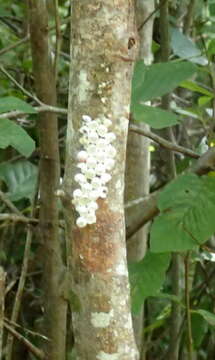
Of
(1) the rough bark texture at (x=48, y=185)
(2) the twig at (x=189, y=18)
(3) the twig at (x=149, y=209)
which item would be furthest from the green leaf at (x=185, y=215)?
(2) the twig at (x=189, y=18)

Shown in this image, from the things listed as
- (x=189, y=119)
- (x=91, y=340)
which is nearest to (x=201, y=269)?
(x=189, y=119)

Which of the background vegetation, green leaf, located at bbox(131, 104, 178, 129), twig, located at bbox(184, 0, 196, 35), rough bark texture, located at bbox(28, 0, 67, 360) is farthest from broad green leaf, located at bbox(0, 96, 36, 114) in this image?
twig, located at bbox(184, 0, 196, 35)

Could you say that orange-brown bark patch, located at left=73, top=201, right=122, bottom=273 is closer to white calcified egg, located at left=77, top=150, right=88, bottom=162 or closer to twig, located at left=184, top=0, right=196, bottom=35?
white calcified egg, located at left=77, top=150, right=88, bottom=162

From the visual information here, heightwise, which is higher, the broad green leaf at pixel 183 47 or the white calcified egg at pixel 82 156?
the broad green leaf at pixel 183 47

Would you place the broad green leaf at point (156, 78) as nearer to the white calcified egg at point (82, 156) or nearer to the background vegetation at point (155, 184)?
the background vegetation at point (155, 184)

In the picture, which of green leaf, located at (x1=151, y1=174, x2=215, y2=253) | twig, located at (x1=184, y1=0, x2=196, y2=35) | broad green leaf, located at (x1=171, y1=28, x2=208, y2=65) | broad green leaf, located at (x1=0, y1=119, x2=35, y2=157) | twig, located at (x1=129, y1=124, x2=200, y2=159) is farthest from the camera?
twig, located at (x1=184, y1=0, x2=196, y2=35)

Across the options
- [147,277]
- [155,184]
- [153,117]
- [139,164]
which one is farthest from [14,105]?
[155,184]

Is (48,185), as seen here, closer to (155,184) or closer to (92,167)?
(92,167)
